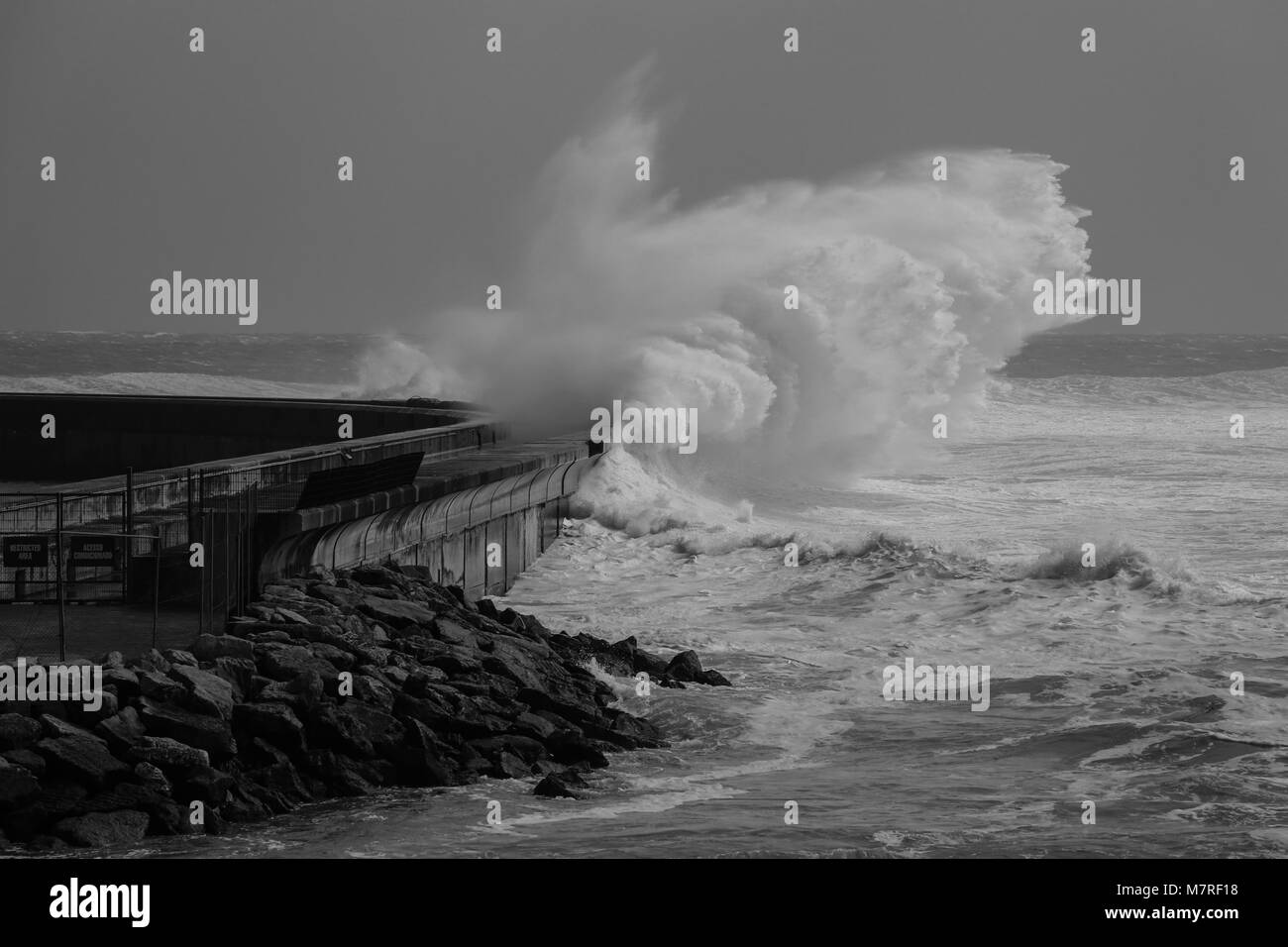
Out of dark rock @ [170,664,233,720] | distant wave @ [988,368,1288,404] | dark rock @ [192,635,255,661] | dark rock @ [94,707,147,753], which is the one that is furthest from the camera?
distant wave @ [988,368,1288,404]

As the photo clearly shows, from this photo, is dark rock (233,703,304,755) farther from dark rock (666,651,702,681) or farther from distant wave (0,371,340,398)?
distant wave (0,371,340,398)

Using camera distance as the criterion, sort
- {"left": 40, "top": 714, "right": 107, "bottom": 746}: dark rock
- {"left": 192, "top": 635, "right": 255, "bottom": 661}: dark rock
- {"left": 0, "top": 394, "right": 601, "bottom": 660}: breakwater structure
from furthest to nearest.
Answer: {"left": 0, "top": 394, "right": 601, "bottom": 660}: breakwater structure → {"left": 192, "top": 635, "right": 255, "bottom": 661}: dark rock → {"left": 40, "top": 714, "right": 107, "bottom": 746}: dark rock

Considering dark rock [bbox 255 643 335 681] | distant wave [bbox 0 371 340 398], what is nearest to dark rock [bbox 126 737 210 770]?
dark rock [bbox 255 643 335 681]

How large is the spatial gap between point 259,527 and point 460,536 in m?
4.44

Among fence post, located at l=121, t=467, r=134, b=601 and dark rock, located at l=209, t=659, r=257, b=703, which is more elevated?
fence post, located at l=121, t=467, r=134, b=601

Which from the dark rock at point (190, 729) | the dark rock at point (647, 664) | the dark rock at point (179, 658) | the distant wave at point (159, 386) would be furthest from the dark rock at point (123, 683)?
the distant wave at point (159, 386)

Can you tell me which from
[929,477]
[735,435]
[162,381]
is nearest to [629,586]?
[735,435]

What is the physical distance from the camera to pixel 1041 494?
28047 mm

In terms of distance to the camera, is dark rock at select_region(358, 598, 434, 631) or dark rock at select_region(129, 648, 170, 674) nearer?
dark rock at select_region(129, 648, 170, 674)

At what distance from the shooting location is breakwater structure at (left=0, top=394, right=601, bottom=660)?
1032 cm

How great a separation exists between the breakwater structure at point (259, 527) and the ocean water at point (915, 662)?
0.90 meters

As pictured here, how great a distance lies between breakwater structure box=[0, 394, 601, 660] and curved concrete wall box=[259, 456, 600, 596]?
0.02 m

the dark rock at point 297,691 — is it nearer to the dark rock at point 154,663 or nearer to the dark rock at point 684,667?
the dark rock at point 154,663

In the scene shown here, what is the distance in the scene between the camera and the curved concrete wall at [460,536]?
1298cm
